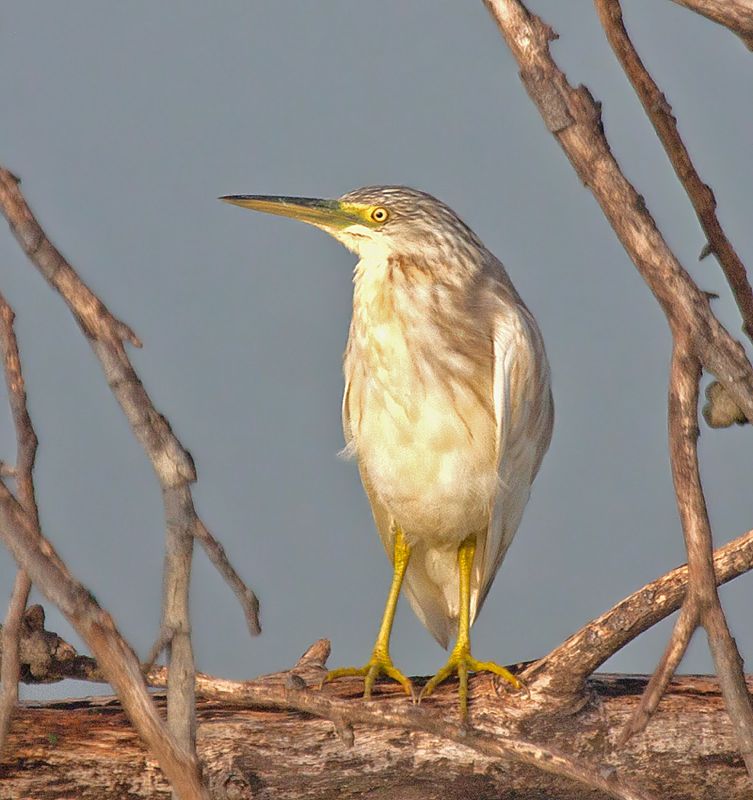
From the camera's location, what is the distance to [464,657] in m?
2.71

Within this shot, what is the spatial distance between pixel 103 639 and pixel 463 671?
1.32 metres

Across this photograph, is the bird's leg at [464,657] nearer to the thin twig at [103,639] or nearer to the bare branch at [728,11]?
the thin twig at [103,639]

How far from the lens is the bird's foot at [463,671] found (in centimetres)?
249

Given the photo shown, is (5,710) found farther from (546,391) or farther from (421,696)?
(546,391)

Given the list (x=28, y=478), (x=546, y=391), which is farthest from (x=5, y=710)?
(x=546, y=391)

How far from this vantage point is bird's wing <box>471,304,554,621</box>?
2717mm

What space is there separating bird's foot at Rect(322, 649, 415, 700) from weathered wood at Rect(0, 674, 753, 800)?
0.04 meters

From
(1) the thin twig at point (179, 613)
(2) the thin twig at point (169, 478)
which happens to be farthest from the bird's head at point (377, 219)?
(1) the thin twig at point (179, 613)

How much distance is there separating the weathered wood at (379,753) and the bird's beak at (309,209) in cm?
101

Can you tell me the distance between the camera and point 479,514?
9.20ft

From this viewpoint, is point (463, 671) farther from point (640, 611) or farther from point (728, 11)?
point (728, 11)

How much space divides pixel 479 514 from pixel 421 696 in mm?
455

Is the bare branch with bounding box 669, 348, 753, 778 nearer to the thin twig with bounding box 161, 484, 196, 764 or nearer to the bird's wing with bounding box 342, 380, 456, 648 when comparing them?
the thin twig with bounding box 161, 484, 196, 764

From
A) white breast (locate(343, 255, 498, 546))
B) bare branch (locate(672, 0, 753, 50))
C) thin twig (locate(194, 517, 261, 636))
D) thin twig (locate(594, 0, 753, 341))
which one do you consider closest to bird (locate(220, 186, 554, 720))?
white breast (locate(343, 255, 498, 546))
